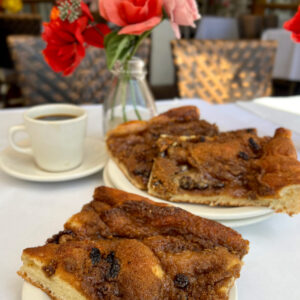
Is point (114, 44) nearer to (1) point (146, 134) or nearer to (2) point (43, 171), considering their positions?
(1) point (146, 134)

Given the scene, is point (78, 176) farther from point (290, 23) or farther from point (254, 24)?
point (254, 24)

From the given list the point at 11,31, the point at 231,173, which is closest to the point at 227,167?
the point at 231,173

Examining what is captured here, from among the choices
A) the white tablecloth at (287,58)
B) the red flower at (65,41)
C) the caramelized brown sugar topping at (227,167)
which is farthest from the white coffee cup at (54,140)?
Answer: the white tablecloth at (287,58)

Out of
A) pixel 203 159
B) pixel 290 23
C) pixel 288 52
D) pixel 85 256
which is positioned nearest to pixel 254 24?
pixel 288 52

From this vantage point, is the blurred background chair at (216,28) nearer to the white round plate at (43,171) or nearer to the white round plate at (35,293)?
the white round plate at (43,171)

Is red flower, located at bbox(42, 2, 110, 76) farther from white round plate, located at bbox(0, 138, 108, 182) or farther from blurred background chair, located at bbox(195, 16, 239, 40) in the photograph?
blurred background chair, located at bbox(195, 16, 239, 40)

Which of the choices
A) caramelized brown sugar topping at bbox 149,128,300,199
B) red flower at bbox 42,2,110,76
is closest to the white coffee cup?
red flower at bbox 42,2,110,76
